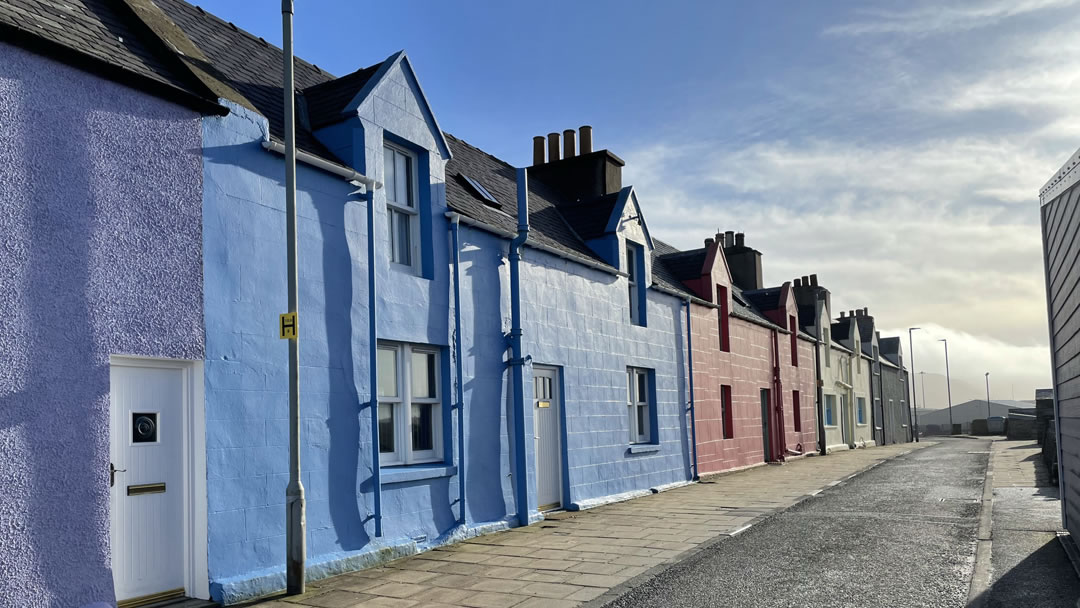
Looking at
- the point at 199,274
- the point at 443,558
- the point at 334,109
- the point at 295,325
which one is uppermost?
the point at 334,109

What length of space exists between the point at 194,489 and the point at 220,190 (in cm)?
292

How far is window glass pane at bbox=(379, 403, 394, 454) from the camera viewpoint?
10.2m

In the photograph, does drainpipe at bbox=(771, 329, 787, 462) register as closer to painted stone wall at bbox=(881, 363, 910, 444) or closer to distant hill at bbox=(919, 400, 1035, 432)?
painted stone wall at bbox=(881, 363, 910, 444)

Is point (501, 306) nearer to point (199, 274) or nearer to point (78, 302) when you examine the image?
point (199, 274)

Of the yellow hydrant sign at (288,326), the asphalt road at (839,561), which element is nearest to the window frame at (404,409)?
the yellow hydrant sign at (288,326)

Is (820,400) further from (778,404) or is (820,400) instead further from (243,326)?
(243,326)

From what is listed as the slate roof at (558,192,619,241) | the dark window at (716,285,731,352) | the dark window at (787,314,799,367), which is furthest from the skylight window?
the dark window at (787,314,799,367)

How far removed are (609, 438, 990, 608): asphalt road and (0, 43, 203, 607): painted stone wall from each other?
184 inches

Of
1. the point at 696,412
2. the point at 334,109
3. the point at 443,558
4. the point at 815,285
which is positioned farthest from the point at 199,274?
the point at 815,285

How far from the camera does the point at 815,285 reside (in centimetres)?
4106

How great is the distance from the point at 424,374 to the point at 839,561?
18.4 feet

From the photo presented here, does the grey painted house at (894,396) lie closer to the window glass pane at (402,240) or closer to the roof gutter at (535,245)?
the roof gutter at (535,245)

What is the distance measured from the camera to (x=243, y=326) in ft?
27.3

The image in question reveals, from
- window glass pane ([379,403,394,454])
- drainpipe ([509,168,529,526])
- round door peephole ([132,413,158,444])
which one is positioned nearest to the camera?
round door peephole ([132,413,158,444])
